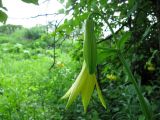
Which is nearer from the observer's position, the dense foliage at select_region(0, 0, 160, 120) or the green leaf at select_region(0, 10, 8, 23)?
the green leaf at select_region(0, 10, 8, 23)

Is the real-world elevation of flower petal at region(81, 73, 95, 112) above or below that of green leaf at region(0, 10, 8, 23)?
below

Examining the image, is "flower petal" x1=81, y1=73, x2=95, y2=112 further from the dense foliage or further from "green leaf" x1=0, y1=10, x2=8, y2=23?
"green leaf" x1=0, y1=10, x2=8, y2=23

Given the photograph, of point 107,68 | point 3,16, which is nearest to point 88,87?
point 3,16

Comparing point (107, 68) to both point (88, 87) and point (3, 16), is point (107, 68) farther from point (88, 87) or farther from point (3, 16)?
Result: point (3, 16)

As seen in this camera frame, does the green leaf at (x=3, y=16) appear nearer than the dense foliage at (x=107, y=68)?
Yes

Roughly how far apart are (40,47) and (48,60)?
1.20m

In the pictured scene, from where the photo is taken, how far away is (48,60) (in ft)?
14.8

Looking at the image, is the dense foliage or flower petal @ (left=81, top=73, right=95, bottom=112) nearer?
flower petal @ (left=81, top=73, right=95, bottom=112)

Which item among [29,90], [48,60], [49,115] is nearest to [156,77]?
[49,115]

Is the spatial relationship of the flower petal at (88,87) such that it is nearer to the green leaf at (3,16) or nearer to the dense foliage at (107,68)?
the dense foliage at (107,68)

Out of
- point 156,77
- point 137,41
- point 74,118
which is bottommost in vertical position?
point 74,118

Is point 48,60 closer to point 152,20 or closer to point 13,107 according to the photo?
point 13,107

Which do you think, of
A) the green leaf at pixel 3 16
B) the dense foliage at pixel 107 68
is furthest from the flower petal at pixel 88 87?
the green leaf at pixel 3 16

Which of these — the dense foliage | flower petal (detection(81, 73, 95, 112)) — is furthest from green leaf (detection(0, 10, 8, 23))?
flower petal (detection(81, 73, 95, 112))
